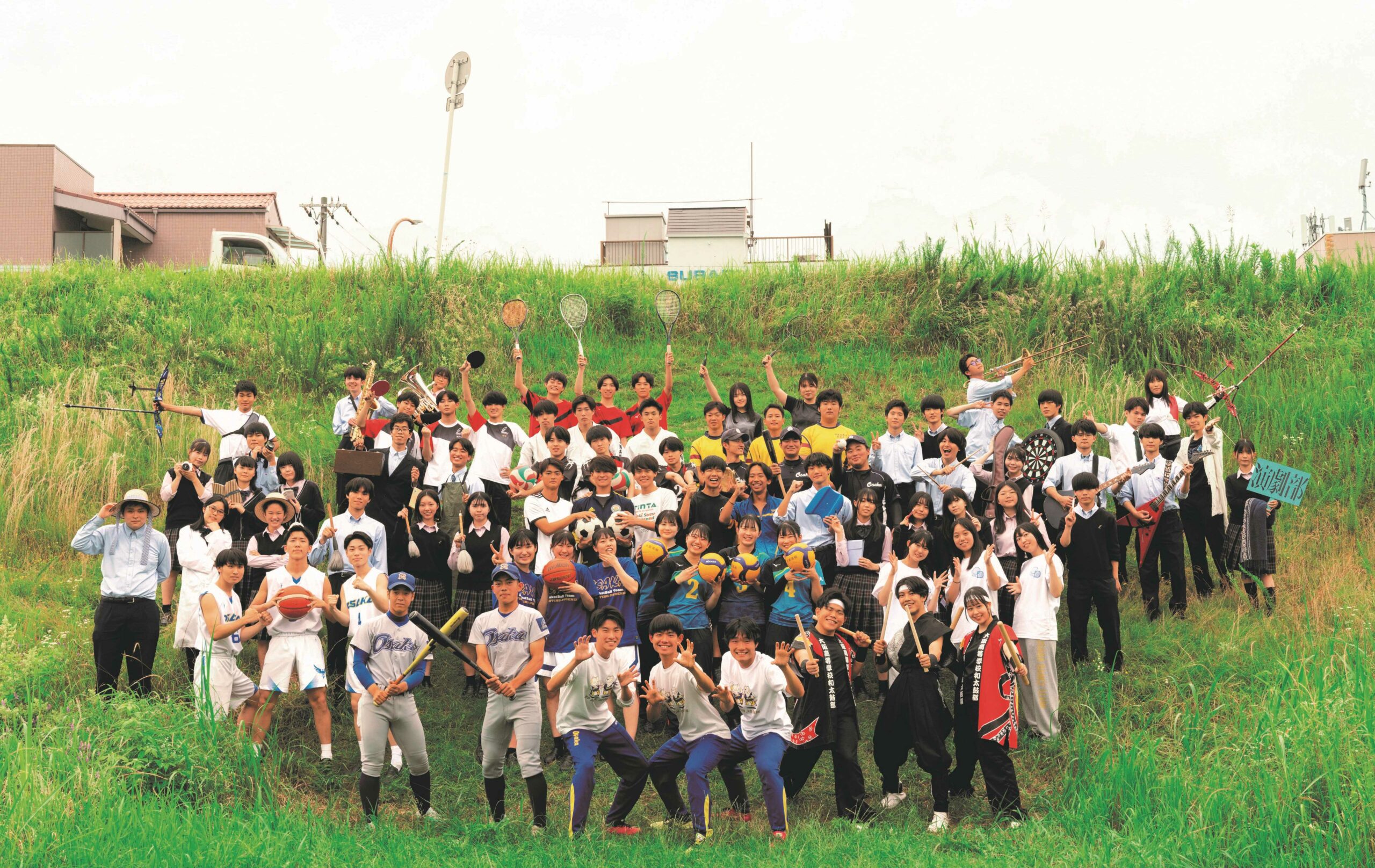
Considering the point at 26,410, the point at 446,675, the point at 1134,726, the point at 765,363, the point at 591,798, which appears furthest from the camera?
the point at 26,410

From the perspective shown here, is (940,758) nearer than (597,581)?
Yes

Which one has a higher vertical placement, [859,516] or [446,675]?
[859,516]

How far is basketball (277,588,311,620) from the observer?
7.64 m

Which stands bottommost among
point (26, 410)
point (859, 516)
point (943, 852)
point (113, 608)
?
point (943, 852)

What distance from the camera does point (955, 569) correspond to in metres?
8.23

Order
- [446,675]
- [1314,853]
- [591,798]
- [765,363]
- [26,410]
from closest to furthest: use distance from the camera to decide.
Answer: [1314,853] → [591,798] → [446,675] → [765,363] → [26,410]

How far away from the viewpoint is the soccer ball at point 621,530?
8.48 m

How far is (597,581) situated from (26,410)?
30.5ft

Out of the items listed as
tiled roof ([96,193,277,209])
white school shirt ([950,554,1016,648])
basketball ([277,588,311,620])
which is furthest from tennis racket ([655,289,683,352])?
tiled roof ([96,193,277,209])

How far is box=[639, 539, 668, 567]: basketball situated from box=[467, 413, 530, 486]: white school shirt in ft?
6.66

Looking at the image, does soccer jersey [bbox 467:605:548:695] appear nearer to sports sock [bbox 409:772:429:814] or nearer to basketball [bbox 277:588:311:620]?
sports sock [bbox 409:772:429:814]

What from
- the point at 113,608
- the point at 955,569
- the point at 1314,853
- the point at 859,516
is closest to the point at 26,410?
the point at 113,608

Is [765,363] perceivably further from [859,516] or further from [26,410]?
[26,410]

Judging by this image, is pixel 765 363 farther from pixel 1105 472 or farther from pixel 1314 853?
pixel 1314 853
